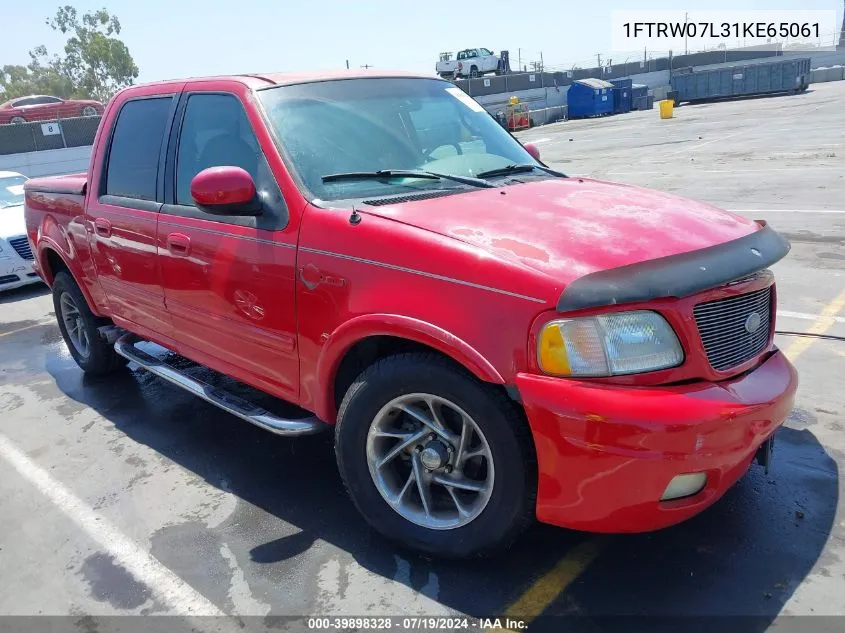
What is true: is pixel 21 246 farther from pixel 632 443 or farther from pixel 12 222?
pixel 632 443

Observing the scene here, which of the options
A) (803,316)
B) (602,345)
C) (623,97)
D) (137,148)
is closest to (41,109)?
(137,148)

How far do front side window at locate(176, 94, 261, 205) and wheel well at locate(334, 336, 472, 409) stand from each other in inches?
39.1

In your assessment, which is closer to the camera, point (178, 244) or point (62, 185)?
point (178, 244)

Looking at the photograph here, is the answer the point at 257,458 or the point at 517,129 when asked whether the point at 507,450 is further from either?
the point at 517,129

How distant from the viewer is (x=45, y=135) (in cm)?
2145

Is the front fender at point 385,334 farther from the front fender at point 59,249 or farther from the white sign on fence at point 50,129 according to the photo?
the white sign on fence at point 50,129

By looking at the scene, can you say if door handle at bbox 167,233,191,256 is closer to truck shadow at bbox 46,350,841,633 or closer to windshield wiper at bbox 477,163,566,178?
truck shadow at bbox 46,350,841,633

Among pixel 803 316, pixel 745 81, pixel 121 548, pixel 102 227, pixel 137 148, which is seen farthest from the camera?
pixel 745 81

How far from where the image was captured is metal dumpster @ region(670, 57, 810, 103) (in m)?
38.0

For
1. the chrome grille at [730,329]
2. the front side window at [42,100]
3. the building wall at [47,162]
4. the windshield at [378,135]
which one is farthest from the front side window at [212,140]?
the front side window at [42,100]

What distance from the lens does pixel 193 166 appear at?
3830mm

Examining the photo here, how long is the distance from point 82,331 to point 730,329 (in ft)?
15.9

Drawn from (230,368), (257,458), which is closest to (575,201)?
(230,368)

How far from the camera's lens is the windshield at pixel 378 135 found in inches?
129
